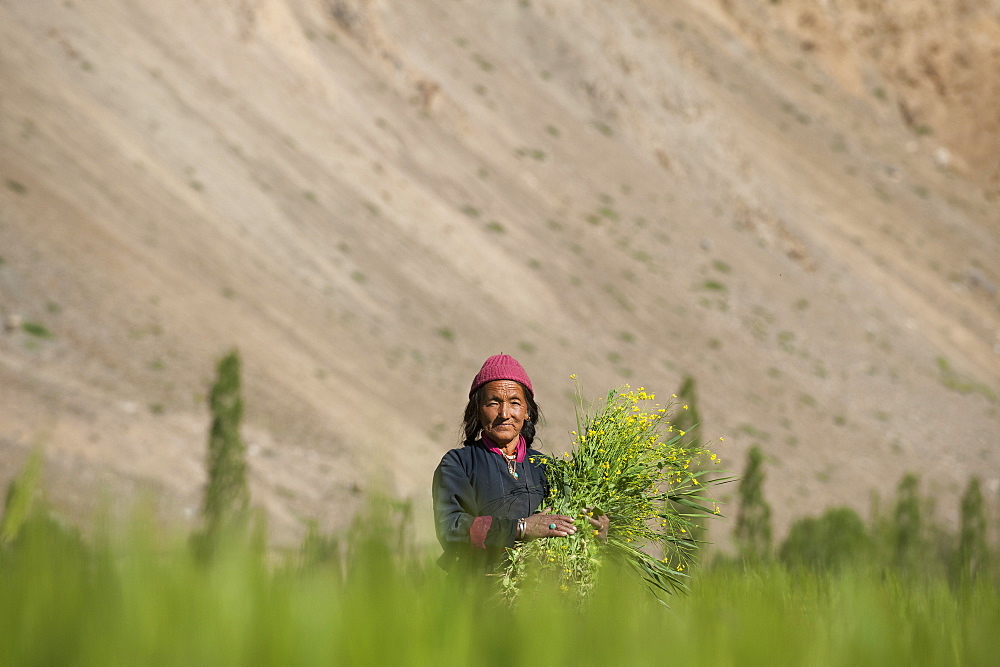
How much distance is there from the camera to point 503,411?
278 cm

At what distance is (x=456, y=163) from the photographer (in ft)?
119

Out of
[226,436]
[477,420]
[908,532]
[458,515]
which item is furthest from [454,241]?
[458,515]

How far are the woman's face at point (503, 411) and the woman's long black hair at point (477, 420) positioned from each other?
0.11 feet

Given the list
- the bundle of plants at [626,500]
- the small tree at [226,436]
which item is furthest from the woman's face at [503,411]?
the small tree at [226,436]

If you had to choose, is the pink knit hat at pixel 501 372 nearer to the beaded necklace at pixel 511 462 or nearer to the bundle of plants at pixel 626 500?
the beaded necklace at pixel 511 462

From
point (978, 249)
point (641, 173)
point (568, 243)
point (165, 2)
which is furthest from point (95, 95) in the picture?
point (978, 249)

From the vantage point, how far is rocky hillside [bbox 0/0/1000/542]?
20.7 meters

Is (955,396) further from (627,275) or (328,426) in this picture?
(328,426)

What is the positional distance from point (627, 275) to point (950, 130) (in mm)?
34576

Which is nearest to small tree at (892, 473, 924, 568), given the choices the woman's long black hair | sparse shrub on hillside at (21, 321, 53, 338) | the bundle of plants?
the bundle of plants

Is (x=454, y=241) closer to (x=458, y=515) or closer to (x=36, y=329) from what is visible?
(x=36, y=329)

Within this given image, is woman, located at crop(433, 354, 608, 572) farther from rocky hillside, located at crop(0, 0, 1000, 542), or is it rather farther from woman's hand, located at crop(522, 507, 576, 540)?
rocky hillside, located at crop(0, 0, 1000, 542)

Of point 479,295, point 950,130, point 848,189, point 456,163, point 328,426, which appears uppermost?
point 950,130

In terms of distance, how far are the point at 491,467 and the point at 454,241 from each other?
1168 inches
